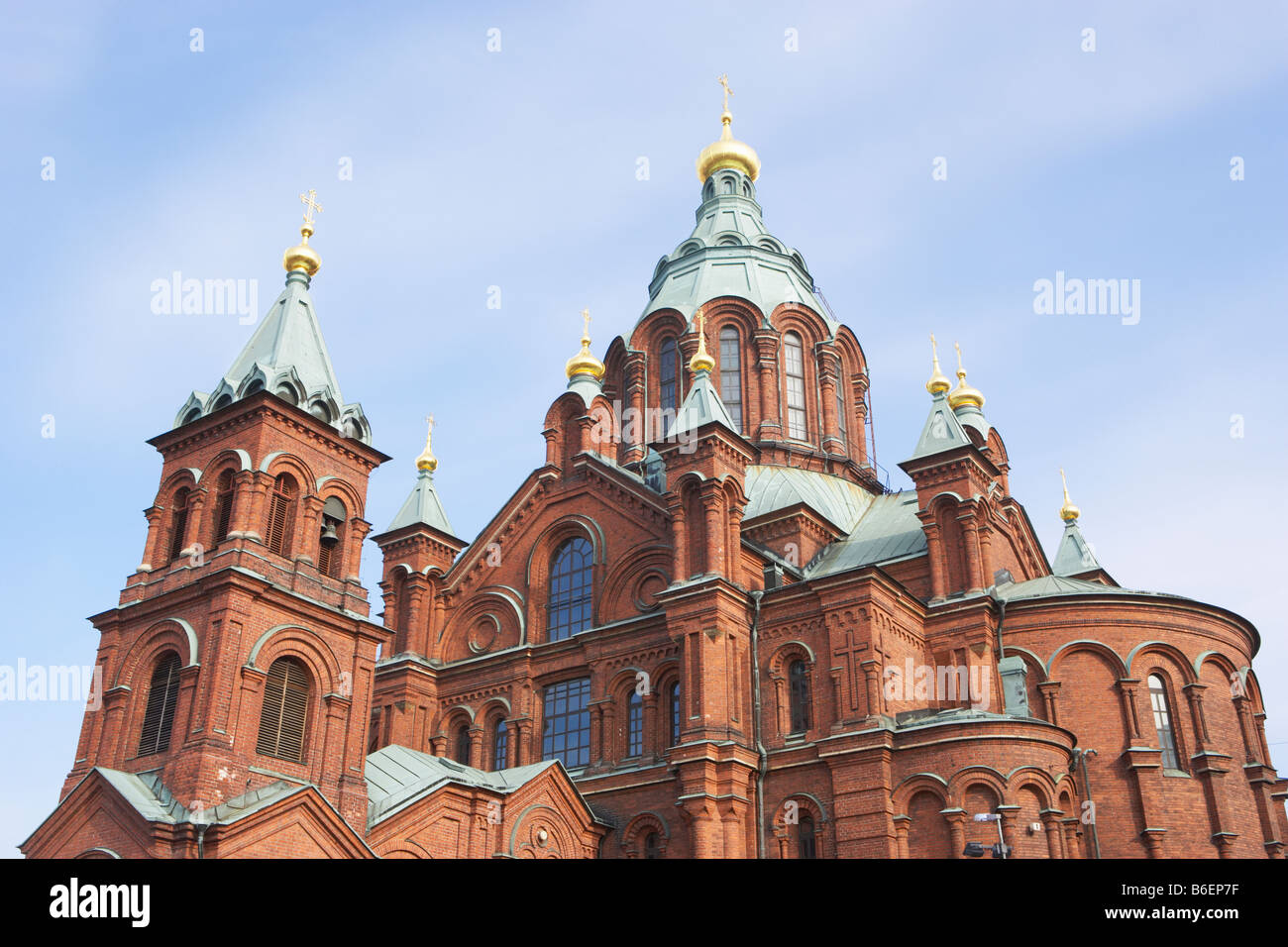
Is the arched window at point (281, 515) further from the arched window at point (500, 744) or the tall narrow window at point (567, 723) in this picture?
the arched window at point (500, 744)

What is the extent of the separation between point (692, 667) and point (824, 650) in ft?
8.98

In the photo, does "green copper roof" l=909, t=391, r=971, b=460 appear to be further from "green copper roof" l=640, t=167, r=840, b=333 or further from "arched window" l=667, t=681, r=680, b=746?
"green copper roof" l=640, t=167, r=840, b=333

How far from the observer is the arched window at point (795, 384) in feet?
121

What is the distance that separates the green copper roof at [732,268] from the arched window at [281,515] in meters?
17.3

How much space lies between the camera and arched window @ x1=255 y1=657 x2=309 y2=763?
2122 centimetres

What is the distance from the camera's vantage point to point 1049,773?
23312mm

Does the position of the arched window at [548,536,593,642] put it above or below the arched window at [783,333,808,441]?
below

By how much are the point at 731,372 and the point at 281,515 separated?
57.1 feet

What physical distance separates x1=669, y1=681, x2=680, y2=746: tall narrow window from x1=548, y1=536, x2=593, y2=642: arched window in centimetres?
325

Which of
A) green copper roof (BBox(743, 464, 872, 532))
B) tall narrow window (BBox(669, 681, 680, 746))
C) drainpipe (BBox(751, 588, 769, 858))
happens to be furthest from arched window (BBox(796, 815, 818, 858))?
green copper roof (BBox(743, 464, 872, 532))

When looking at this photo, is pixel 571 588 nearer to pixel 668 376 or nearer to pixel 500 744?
pixel 500 744

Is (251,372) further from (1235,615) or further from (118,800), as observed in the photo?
(1235,615)

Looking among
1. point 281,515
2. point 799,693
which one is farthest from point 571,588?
point 281,515

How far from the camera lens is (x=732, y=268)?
3941 centimetres
